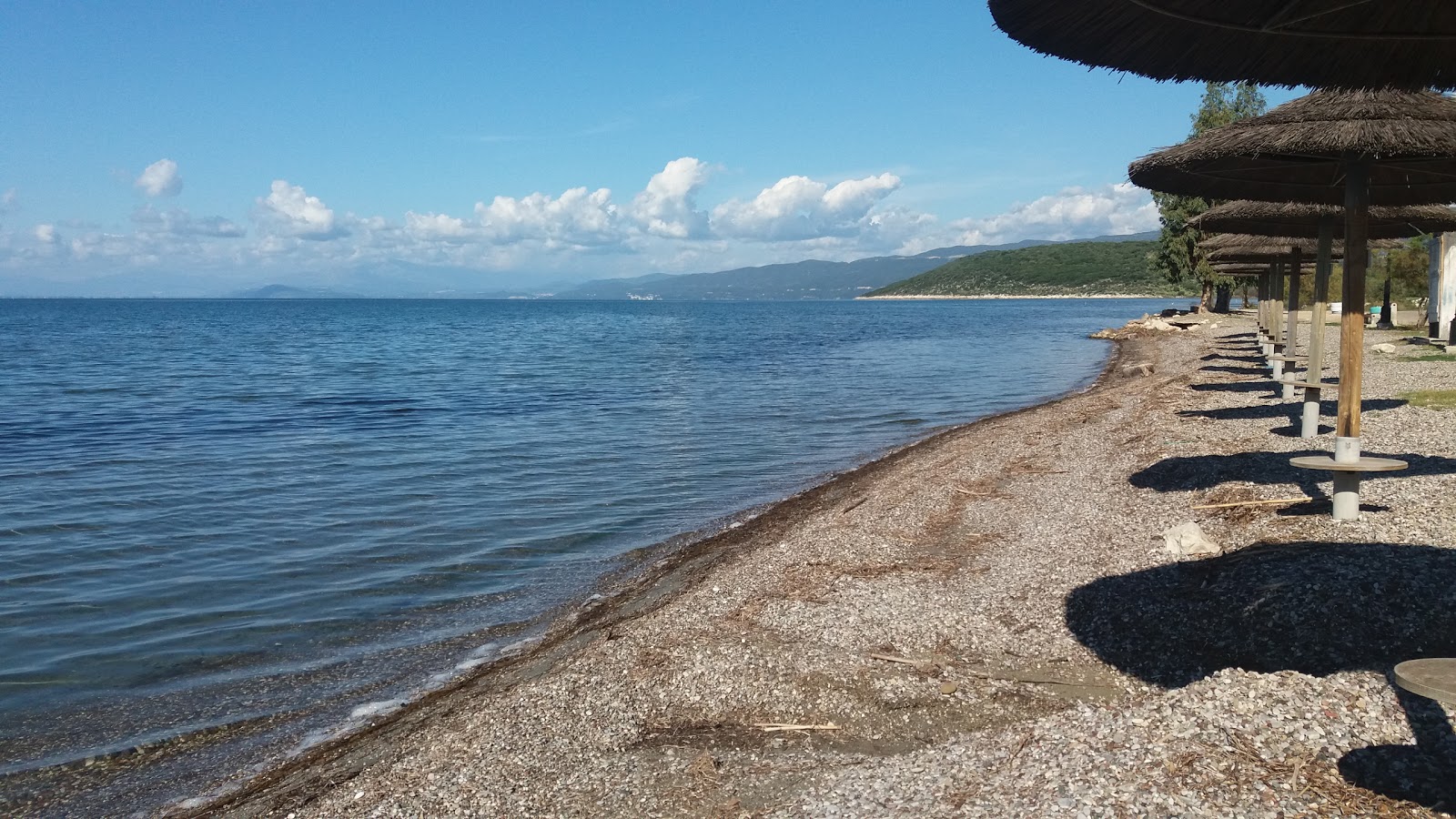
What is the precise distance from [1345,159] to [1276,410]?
7.28 metres

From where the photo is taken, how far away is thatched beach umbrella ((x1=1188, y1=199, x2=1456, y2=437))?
11336mm

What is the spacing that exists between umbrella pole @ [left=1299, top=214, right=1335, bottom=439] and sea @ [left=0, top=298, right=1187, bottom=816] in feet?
20.8

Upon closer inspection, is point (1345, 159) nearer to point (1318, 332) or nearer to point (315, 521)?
point (1318, 332)

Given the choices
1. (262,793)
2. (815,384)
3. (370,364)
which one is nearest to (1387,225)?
(262,793)

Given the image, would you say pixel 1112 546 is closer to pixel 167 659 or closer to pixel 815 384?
pixel 167 659

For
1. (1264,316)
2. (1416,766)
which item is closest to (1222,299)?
(1264,316)

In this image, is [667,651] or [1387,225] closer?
[667,651]

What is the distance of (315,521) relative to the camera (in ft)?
40.1

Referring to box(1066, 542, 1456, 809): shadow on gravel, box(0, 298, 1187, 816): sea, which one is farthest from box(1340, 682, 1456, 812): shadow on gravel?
box(0, 298, 1187, 816): sea

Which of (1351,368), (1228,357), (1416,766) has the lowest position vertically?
(1228,357)

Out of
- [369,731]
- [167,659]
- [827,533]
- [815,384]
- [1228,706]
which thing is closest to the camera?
[1228,706]

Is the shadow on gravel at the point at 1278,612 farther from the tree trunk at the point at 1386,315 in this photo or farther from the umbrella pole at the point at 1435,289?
the tree trunk at the point at 1386,315

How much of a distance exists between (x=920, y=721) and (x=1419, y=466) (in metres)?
6.37

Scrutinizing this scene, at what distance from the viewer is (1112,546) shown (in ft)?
26.7
